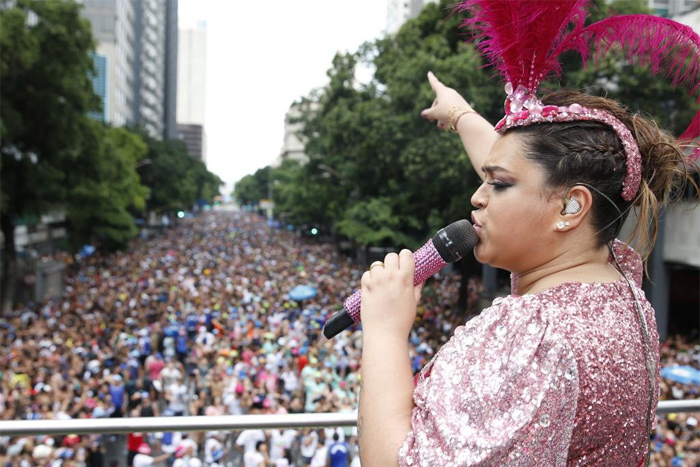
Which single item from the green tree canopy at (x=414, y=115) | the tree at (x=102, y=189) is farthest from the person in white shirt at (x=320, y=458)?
the tree at (x=102, y=189)

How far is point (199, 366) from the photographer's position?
13.5 m

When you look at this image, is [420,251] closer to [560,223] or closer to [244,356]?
[560,223]

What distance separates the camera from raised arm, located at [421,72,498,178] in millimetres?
2191

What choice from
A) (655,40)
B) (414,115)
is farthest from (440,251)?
(414,115)

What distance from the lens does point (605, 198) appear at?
1.42m

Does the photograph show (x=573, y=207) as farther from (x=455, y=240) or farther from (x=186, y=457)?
(x=186, y=457)

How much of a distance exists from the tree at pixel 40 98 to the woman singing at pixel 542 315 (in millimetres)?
19310

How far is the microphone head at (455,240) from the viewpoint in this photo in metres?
1.50

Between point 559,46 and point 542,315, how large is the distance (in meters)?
0.67

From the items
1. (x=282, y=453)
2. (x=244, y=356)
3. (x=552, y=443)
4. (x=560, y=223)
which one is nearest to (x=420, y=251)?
(x=560, y=223)

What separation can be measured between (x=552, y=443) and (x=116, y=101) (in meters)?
69.1

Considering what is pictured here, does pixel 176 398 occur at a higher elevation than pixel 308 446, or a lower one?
higher

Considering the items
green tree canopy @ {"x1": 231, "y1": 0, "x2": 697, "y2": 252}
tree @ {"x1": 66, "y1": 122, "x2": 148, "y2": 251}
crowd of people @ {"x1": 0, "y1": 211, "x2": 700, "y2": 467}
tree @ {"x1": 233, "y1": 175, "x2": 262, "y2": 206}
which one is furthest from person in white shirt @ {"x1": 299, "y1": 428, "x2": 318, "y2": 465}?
tree @ {"x1": 233, "y1": 175, "x2": 262, "y2": 206}

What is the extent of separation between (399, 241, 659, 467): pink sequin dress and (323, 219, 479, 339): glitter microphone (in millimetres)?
173
